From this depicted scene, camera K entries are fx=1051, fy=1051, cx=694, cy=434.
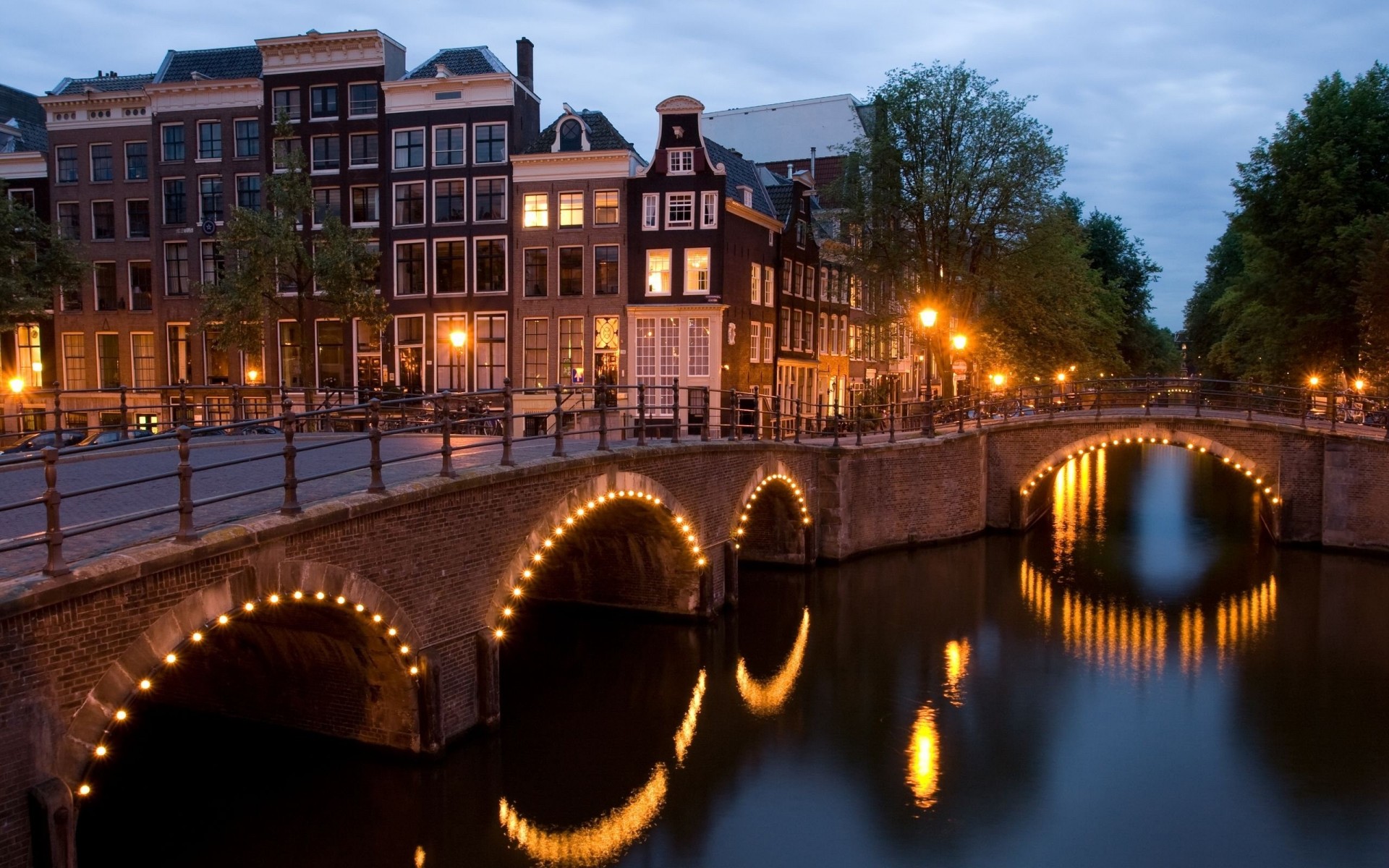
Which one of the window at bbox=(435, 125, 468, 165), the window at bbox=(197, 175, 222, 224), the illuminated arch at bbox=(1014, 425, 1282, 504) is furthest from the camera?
the window at bbox=(197, 175, 222, 224)

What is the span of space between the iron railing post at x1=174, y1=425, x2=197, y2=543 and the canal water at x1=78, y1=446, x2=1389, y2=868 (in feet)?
12.5

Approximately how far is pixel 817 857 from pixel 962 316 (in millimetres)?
26592

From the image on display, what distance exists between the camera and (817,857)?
1097 centimetres

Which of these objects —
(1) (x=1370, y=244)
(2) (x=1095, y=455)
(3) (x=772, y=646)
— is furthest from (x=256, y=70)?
(2) (x=1095, y=455)

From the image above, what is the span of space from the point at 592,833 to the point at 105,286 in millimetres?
35341

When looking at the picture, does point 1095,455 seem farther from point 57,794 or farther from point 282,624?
point 57,794

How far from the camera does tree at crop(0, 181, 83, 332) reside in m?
26.3

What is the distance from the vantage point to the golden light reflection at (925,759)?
40.7 ft

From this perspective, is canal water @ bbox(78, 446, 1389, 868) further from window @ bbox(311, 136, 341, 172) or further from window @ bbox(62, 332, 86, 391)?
window @ bbox(62, 332, 86, 391)

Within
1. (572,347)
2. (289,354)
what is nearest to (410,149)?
(289,354)

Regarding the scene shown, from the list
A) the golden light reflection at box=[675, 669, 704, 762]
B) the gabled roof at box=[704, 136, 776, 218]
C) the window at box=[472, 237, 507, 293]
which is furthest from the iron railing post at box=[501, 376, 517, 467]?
the window at box=[472, 237, 507, 293]

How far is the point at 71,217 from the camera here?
38.7m

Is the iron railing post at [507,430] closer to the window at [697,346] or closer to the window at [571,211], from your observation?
the window at [697,346]

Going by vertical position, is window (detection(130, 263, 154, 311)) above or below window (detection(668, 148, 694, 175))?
below
